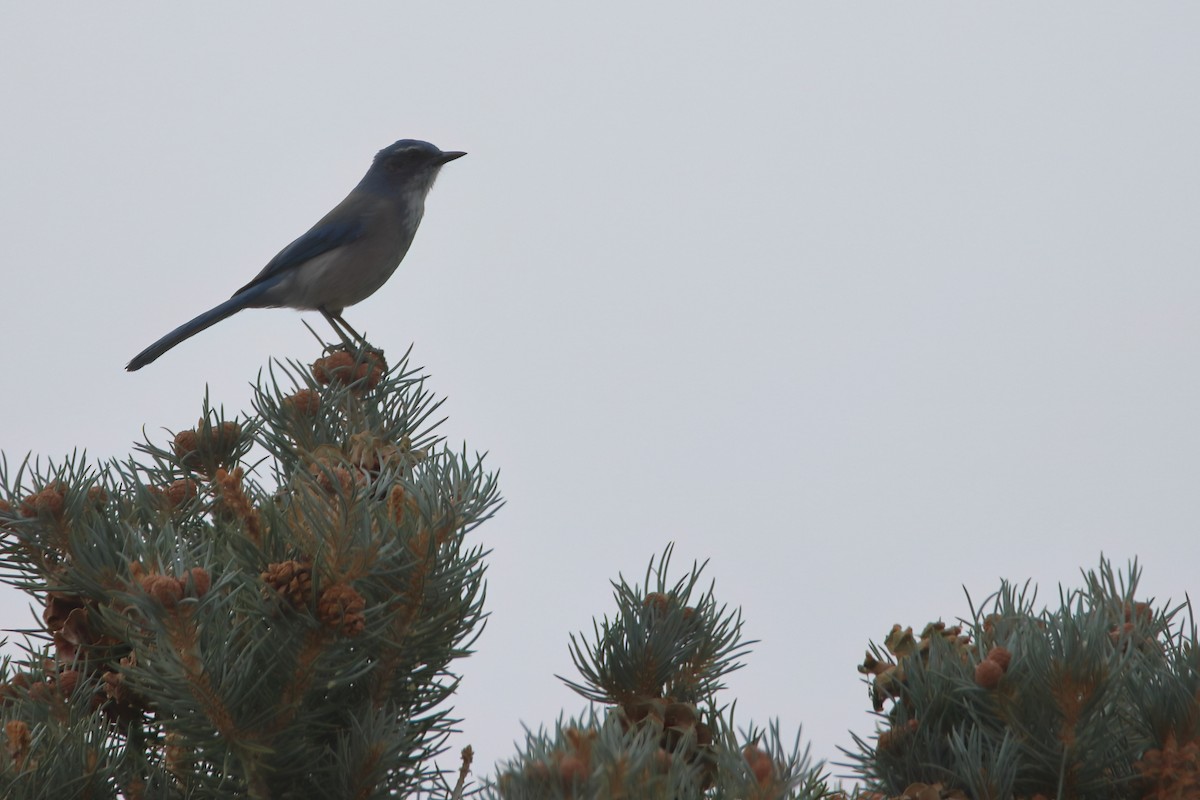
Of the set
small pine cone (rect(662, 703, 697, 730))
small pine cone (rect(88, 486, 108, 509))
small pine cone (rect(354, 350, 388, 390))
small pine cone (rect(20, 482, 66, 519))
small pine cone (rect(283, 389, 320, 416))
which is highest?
small pine cone (rect(354, 350, 388, 390))

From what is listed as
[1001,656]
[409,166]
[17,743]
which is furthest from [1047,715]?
[409,166]

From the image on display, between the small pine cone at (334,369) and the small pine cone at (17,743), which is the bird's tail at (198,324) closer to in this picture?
the small pine cone at (334,369)

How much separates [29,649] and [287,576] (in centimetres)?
77

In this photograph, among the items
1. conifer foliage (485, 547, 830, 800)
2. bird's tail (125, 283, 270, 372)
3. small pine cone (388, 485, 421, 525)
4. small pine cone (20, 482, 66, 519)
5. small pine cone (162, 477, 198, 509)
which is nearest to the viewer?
conifer foliage (485, 547, 830, 800)

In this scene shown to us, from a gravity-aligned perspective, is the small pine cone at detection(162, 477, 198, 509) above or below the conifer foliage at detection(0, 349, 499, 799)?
above

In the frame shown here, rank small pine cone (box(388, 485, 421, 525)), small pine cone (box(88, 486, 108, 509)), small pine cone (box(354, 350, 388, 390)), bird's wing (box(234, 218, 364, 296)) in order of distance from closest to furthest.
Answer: small pine cone (box(388, 485, 421, 525)), small pine cone (box(88, 486, 108, 509)), small pine cone (box(354, 350, 388, 390)), bird's wing (box(234, 218, 364, 296))

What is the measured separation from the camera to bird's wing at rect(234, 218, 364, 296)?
23.1 ft

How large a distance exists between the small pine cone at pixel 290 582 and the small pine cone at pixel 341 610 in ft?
0.09

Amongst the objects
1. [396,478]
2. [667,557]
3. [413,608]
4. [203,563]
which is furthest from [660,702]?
[203,563]

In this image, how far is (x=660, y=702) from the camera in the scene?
1.87m

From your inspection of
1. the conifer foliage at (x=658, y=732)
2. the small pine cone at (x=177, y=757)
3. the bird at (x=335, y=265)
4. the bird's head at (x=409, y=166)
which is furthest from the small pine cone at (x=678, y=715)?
the bird's head at (x=409, y=166)

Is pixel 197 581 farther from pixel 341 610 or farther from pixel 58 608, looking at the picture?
pixel 58 608

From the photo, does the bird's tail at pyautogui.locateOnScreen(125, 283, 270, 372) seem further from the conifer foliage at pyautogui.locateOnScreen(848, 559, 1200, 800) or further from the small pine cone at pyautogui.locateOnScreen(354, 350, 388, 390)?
the conifer foliage at pyautogui.locateOnScreen(848, 559, 1200, 800)

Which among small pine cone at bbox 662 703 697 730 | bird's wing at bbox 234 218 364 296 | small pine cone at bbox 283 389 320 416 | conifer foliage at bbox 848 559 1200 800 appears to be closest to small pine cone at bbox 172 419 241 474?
small pine cone at bbox 283 389 320 416
